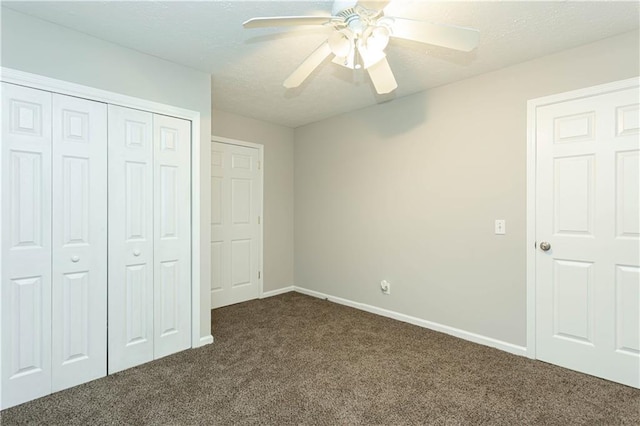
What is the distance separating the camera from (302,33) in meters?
2.12

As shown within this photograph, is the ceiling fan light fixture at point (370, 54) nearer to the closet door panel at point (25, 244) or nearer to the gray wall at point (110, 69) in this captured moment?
the gray wall at point (110, 69)

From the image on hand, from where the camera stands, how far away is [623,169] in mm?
2186

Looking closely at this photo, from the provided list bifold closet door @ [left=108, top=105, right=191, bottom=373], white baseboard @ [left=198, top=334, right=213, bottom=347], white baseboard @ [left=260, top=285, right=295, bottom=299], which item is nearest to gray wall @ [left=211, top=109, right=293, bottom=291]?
white baseboard @ [left=260, top=285, right=295, bottom=299]

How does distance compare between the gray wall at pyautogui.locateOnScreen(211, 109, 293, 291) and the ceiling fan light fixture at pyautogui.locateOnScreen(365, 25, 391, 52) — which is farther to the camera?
the gray wall at pyautogui.locateOnScreen(211, 109, 293, 291)

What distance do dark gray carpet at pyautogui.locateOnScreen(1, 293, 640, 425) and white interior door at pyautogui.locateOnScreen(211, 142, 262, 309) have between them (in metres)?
1.13

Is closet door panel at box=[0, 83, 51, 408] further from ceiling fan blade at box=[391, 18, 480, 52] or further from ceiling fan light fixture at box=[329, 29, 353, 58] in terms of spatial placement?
ceiling fan blade at box=[391, 18, 480, 52]

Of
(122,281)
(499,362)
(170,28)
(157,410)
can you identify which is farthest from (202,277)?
(499,362)

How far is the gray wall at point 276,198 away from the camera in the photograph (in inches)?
171

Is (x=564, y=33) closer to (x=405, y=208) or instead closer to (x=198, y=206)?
(x=405, y=208)

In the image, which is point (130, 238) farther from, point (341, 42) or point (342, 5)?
point (342, 5)

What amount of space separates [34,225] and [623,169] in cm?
395

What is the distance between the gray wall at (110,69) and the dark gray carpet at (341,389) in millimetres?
592

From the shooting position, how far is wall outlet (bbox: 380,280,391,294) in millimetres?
3524

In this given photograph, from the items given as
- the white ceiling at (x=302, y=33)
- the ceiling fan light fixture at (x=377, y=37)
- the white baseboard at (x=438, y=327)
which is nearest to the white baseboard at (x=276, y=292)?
the white baseboard at (x=438, y=327)
